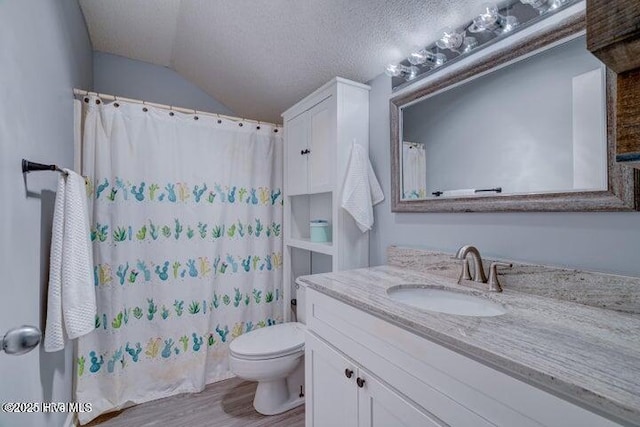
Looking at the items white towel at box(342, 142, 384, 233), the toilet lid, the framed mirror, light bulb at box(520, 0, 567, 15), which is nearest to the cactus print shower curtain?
the toilet lid

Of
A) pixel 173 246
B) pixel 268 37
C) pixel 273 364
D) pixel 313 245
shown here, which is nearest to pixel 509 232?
pixel 313 245

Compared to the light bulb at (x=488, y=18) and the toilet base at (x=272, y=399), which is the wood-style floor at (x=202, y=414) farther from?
the light bulb at (x=488, y=18)

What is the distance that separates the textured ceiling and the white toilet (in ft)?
5.66

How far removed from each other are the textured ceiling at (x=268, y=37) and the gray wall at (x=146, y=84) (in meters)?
0.08

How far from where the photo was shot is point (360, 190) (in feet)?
5.37

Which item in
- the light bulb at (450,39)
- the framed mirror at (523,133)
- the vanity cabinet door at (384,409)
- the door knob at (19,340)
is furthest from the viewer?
the light bulb at (450,39)

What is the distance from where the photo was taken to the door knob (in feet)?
2.06

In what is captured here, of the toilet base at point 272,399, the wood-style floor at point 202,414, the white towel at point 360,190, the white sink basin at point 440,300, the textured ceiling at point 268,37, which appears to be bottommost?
the wood-style floor at point 202,414

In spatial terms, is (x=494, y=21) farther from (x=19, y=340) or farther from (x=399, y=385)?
(x=19, y=340)

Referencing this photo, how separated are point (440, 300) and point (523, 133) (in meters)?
0.73

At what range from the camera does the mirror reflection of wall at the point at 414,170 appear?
1.47 m

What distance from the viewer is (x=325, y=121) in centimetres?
179

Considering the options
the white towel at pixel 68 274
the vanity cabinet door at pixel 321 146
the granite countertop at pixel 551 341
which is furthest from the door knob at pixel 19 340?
the vanity cabinet door at pixel 321 146

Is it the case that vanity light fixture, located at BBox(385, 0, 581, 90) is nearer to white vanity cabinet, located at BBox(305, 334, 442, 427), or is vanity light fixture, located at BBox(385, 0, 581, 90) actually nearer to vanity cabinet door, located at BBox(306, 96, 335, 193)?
vanity cabinet door, located at BBox(306, 96, 335, 193)
